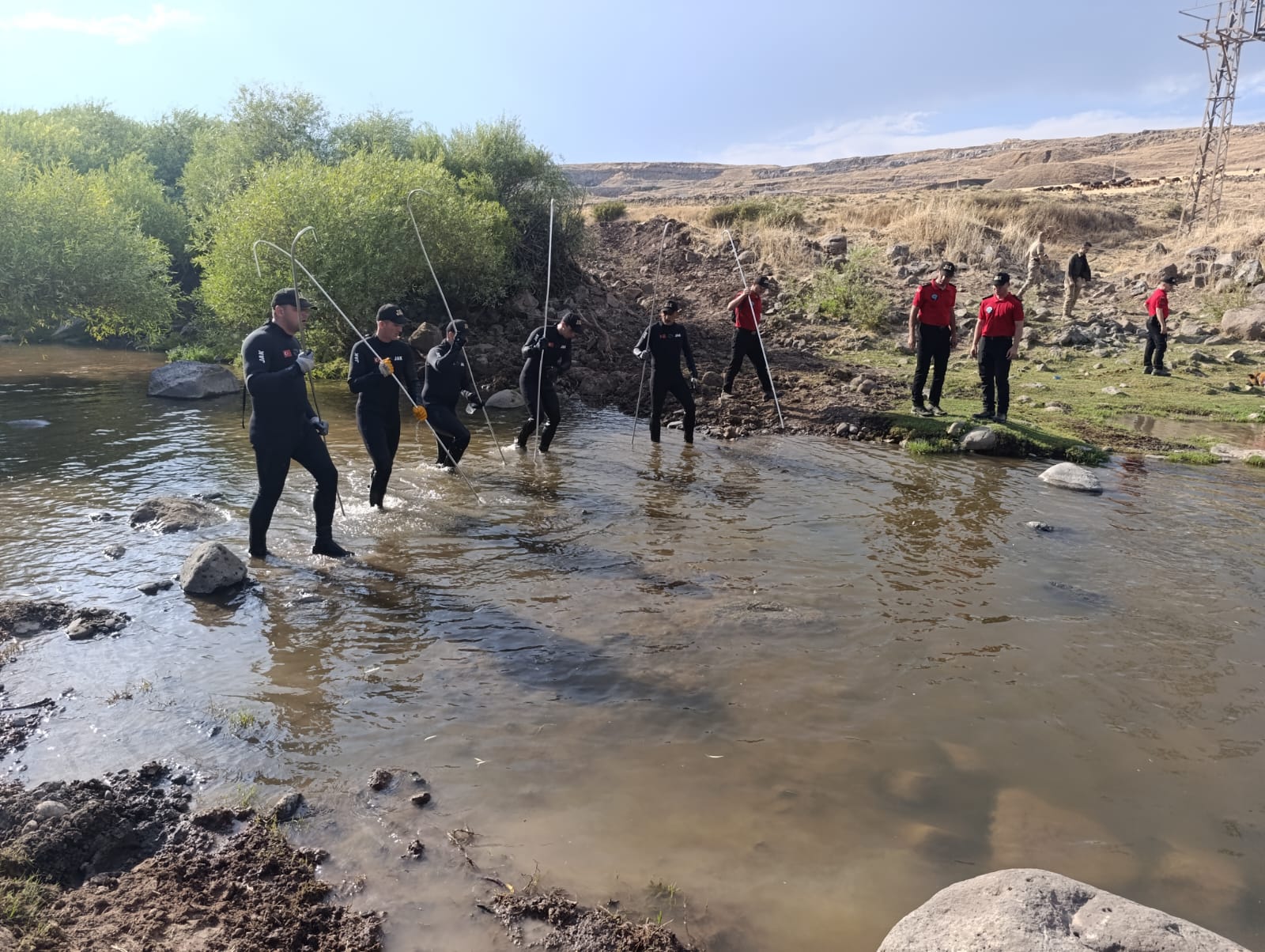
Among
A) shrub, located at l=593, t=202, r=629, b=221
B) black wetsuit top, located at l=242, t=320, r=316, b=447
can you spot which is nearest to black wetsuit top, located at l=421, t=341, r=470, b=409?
black wetsuit top, located at l=242, t=320, r=316, b=447

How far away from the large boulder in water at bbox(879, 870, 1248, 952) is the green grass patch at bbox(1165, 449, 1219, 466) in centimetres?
998

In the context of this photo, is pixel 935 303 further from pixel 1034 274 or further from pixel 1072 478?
pixel 1034 274

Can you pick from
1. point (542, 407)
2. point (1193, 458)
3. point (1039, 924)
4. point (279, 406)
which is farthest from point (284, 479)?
point (1193, 458)

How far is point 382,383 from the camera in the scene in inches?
338

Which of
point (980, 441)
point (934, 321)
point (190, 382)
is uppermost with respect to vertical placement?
point (934, 321)

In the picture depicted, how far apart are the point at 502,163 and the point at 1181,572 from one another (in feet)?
73.6

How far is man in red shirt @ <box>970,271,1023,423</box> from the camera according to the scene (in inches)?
477

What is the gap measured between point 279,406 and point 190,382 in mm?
11405

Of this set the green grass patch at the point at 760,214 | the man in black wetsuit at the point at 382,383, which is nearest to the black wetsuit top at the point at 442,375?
the man in black wetsuit at the point at 382,383

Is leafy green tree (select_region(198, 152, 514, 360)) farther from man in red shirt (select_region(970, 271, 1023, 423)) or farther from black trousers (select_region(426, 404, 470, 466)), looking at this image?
man in red shirt (select_region(970, 271, 1023, 423))

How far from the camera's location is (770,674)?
18.7ft

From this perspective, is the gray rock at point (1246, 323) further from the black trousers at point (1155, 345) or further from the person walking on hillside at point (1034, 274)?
the person walking on hillside at point (1034, 274)

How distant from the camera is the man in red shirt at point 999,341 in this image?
12.1 m

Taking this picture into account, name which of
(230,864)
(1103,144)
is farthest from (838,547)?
(1103,144)
